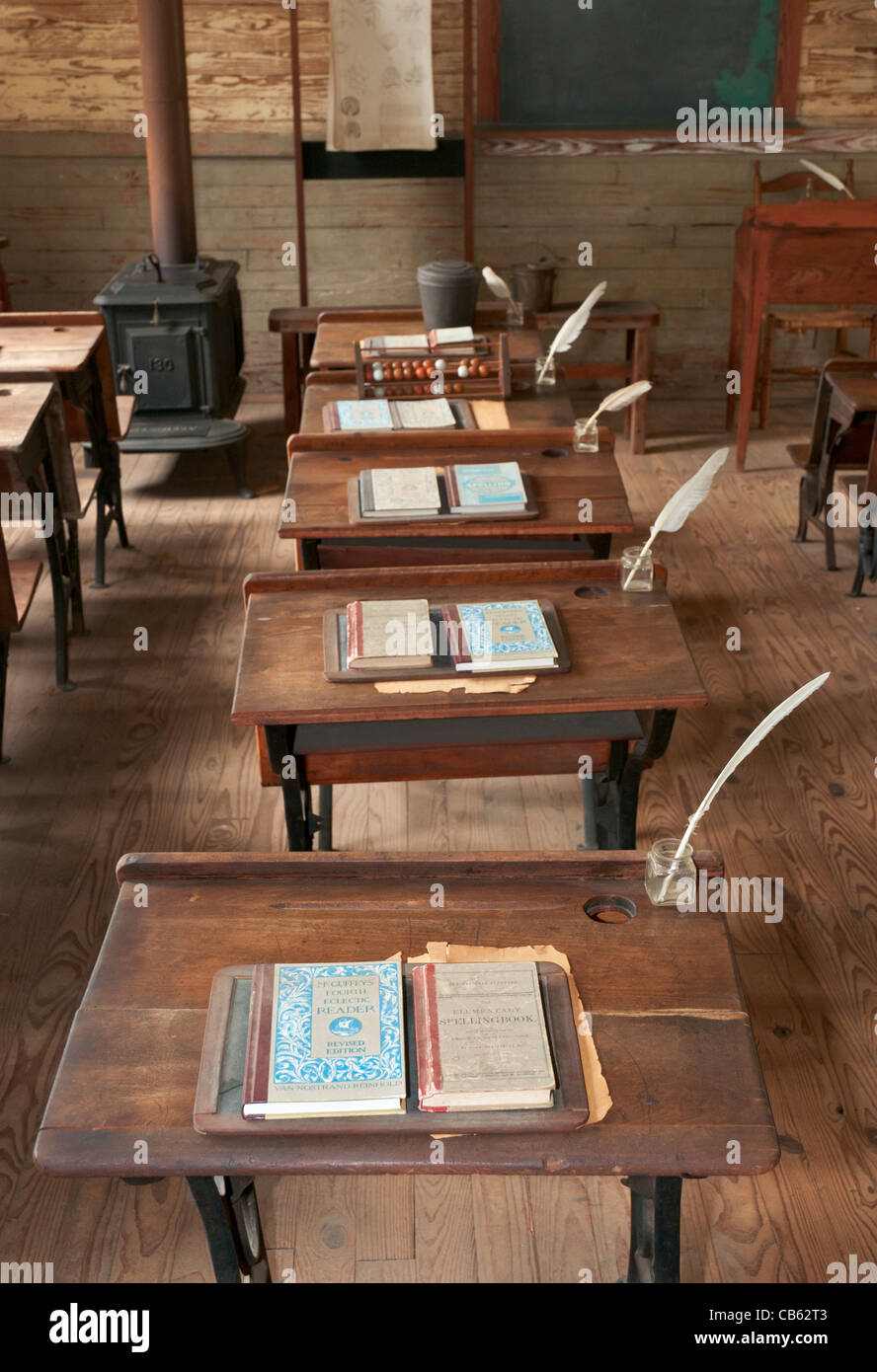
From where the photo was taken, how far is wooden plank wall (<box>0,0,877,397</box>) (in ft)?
18.6

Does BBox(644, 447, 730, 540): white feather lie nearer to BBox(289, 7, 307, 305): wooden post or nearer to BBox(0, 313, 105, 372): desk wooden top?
BBox(0, 313, 105, 372): desk wooden top

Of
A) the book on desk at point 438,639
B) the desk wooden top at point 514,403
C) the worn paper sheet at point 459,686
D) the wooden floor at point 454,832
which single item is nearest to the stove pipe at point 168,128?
the wooden floor at point 454,832

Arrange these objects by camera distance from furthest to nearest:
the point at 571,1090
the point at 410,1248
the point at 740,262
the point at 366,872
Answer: the point at 740,262, the point at 410,1248, the point at 366,872, the point at 571,1090

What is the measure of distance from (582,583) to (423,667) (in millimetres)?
495

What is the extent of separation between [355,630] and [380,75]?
156 inches

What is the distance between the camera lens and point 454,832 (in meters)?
3.14

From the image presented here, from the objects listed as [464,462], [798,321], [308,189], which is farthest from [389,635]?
[308,189]

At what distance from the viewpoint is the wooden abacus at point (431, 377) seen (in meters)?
3.72

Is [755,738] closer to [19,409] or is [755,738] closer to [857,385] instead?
[19,409]

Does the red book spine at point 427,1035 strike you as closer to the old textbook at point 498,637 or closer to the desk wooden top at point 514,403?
the old textbook at point 498,637

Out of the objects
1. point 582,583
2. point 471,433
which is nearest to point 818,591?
point 471,433

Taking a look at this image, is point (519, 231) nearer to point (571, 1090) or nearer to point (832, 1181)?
point (832, 1181)

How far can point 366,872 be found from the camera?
1792 millimetres

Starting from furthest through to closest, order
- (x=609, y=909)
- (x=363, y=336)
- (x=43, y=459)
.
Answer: (x=363, y=336)
(x=43, y=459)
(x=609, y=909)
